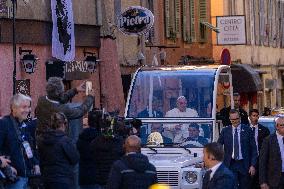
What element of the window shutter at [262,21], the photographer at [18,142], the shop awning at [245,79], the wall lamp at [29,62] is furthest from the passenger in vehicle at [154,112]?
the window shutter at [262,21]

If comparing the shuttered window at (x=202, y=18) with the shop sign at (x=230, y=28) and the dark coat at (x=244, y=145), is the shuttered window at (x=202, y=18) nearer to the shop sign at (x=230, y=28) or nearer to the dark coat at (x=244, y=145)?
the shop sign at (x=230, y=28)

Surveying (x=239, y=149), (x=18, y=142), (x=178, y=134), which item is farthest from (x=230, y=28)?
(x=18, y=142)

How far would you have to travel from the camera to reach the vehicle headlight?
17906 mm

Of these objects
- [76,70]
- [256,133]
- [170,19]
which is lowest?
[256,133]

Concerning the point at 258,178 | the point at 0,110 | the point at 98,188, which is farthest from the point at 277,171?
the point at 0,110

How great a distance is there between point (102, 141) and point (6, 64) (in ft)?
34.7

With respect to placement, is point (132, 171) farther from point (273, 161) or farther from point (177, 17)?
point (177, 17)

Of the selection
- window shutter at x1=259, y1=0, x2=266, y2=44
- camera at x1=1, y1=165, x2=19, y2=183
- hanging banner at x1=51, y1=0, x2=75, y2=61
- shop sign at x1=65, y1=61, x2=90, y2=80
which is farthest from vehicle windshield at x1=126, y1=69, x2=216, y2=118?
window shutter at x1=259, y1=0, x2=266, y2=44

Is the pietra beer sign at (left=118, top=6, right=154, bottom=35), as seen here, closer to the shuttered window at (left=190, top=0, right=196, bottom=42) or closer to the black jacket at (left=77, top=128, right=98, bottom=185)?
the shuttered window at (left=190, top=0, right=196, bottom=42)

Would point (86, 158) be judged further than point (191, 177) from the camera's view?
No

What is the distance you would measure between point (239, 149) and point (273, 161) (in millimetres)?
1511

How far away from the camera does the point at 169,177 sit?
1802 cm

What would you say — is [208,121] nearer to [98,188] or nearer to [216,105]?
[216,105]

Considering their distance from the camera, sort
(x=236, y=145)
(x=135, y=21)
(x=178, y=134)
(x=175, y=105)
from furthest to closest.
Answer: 1. (x=135, y=21)
2. (x=175, y=105)
3. (x=178, y=134)
4. (x=236, y=145)
